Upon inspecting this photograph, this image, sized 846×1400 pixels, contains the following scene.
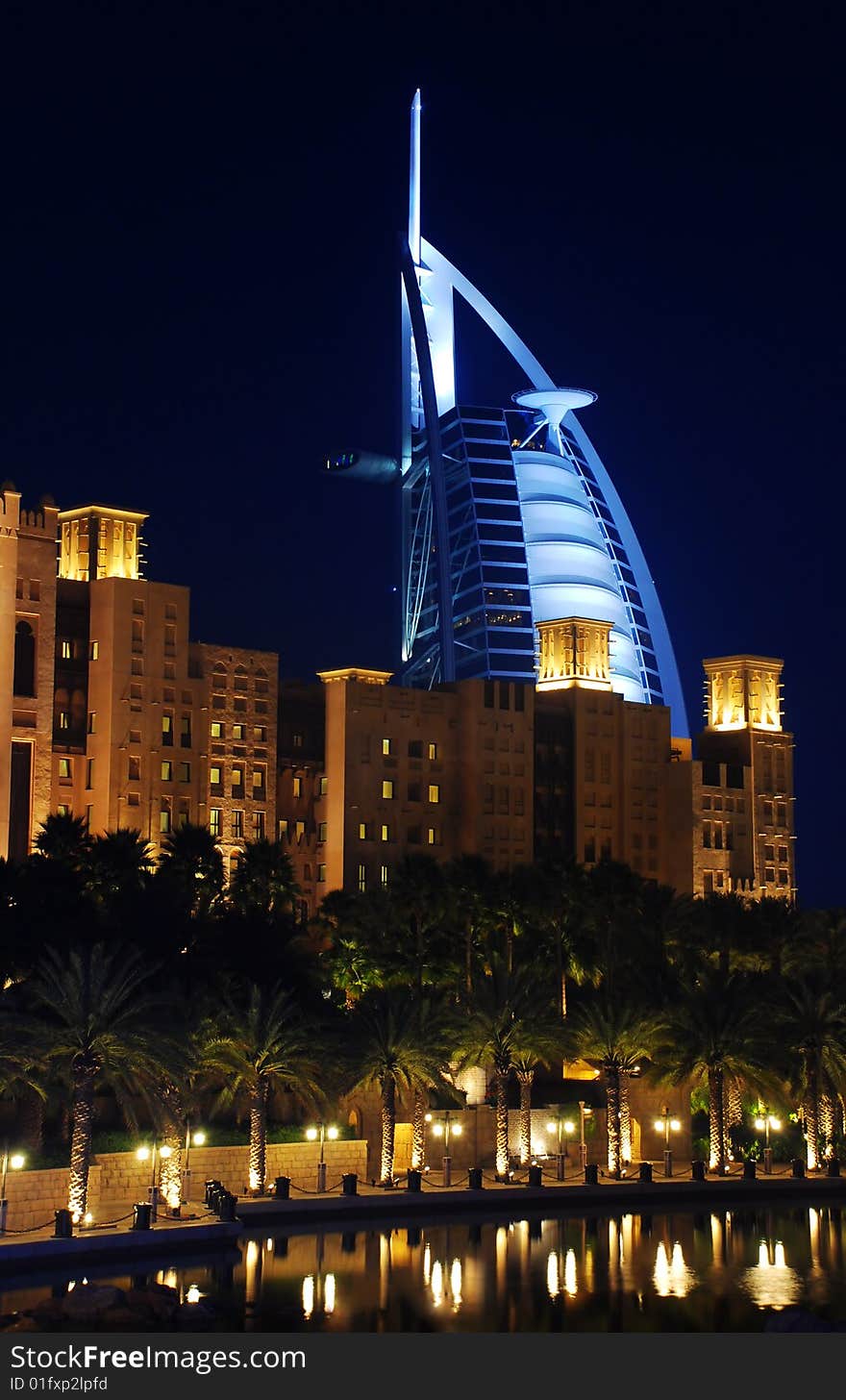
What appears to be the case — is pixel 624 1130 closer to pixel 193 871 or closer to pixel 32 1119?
pixel 193 871

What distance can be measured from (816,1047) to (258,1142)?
2130 cm

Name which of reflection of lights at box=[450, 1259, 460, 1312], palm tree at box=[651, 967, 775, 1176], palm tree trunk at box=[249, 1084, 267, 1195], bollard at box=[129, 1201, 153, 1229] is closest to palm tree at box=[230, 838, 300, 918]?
palm tree at box=[651, 967, 775, 1176]

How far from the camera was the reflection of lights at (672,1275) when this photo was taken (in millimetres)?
48581

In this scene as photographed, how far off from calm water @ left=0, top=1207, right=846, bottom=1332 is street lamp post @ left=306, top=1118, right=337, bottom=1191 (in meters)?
8.21

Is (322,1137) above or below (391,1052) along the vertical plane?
below

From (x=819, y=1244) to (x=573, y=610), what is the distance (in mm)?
90578

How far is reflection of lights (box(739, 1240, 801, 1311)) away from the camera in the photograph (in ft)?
156

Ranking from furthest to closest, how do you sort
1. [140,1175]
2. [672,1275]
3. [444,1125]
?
[444,1125], [140,1175], [672,1275]

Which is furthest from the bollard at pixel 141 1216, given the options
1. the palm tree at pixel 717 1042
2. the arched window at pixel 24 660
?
the arched window at pixel 24 660

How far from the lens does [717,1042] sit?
7369 cm

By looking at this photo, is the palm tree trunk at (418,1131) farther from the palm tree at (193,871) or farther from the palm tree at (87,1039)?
the palm tree at (87,1039)

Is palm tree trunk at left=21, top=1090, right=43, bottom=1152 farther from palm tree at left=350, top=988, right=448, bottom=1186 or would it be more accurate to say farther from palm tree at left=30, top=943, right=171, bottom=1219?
palm tree at left=350, top=988, right=448, bottom=1186

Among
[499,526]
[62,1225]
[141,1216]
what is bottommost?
[62,1225]

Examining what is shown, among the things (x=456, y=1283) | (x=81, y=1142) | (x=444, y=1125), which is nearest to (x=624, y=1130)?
(x=444, y=1125)
